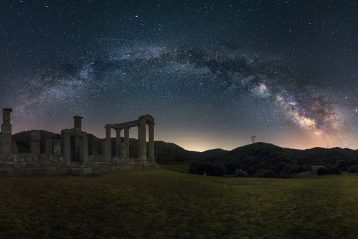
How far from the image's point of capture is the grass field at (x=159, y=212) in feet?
53.9

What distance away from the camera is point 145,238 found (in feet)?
53.5

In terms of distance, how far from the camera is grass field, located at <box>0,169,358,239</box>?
53.9 ft

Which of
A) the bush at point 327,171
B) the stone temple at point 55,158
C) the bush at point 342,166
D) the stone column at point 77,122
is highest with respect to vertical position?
the stone column at point 77,122

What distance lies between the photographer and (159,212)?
65.5 ft

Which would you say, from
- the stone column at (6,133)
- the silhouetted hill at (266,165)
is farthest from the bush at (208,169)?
the stone column at (6,133)

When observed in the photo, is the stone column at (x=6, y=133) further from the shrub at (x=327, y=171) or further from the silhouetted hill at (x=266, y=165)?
the shrub at (x=327, y=171)

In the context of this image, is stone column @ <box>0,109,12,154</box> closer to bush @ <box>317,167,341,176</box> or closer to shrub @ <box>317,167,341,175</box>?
bush @ <box>317,167,341,176</box>

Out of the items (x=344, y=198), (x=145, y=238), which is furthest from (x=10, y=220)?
(x=344, y=198)

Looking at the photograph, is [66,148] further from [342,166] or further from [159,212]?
[342,166]

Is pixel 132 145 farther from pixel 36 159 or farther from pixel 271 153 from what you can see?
pixel 36 159

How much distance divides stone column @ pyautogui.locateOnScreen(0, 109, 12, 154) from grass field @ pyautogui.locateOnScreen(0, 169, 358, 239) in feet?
16.8

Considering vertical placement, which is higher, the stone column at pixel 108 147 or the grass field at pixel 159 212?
the stone column at pixel 108 147

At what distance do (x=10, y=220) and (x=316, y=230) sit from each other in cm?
1373

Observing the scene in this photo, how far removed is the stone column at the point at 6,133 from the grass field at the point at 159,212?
512 centimetres
